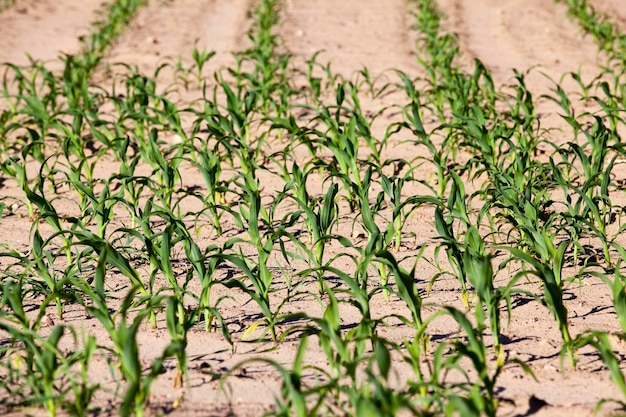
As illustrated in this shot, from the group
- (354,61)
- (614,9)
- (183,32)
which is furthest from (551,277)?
(614,9)

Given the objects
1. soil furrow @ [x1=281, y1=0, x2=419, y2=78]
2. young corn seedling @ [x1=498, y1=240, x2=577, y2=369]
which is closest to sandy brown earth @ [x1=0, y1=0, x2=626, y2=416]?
soil furrow @ [x1=281, y1=0, x2=419, y2=78]

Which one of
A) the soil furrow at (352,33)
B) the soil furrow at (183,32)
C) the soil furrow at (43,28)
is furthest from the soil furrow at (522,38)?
the soil furrow at (43,28)

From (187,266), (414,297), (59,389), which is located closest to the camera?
(59,389)

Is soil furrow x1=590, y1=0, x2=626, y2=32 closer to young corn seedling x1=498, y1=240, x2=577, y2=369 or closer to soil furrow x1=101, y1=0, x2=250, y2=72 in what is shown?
soil furrow x1=101, y1=0, x2=250, y2=72

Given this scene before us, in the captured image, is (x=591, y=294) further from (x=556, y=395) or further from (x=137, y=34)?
(x=137, y=34)

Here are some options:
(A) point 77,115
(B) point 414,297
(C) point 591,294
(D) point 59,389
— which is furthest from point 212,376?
(A) point 77,115

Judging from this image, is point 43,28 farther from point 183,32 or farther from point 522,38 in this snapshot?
point 522,38

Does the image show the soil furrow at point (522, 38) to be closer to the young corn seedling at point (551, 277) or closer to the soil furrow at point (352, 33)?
the soil furrow at point (352, 33)

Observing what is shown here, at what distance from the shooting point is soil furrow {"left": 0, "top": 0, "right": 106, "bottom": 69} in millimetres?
9578

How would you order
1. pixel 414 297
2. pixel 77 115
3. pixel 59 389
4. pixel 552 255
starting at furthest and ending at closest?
pixel 77 115 → pixel 552 255 → pixel 414 297 → pixel 59 389

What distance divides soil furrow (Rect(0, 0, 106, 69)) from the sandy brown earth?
0.02 metres

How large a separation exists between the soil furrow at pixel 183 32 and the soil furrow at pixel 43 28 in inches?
26.8

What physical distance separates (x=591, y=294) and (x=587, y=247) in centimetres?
49

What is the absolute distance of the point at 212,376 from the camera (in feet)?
9.93
